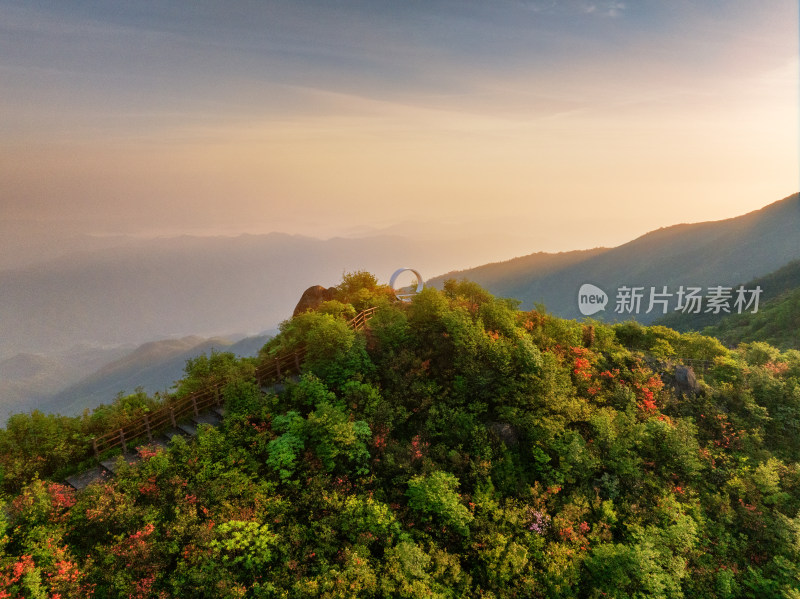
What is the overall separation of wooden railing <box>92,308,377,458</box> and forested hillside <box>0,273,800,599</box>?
690 mm

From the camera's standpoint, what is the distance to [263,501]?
14.1m

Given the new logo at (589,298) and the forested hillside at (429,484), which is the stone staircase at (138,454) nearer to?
the forested hillside at (429,484)

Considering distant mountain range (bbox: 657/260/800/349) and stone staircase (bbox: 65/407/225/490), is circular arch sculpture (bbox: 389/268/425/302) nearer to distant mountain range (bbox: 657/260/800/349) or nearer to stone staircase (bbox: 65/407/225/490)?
stone staircase (bbox: 65/407/225/490)

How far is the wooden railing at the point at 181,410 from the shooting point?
16328mm

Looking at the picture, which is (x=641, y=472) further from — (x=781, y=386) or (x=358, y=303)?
(x=358, y=303)

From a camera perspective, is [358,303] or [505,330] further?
[358,303]

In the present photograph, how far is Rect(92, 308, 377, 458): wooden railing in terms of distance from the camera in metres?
16.3

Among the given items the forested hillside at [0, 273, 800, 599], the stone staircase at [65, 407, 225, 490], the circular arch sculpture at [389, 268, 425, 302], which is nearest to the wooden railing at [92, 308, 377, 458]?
the stone staircase at [65, 407, 225, 490]

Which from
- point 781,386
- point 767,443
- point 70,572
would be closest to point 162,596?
point 70,572

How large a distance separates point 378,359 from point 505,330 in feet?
24.1

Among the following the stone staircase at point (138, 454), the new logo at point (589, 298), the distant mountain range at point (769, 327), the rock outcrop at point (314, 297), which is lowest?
the distant mountain range at point (769, 327)

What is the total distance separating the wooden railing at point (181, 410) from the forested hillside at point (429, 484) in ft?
2.26

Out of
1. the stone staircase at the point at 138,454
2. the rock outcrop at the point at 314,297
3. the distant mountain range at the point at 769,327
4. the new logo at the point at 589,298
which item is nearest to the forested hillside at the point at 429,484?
the stone staircase at the point at 138,454

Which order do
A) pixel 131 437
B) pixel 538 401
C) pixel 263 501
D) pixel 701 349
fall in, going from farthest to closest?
pixel 701 349, pixel 538 401, pixel 131 437, pixel 263 501
